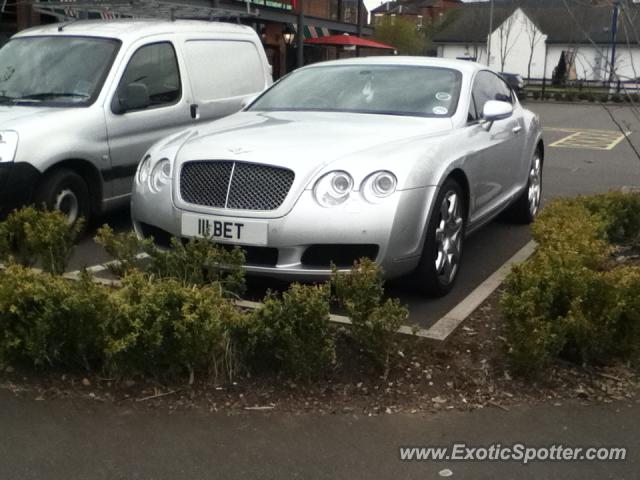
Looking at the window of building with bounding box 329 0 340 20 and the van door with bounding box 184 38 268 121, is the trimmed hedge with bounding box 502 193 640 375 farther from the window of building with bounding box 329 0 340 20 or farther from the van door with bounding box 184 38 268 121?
the window of building with bounding box 329 0 340 20

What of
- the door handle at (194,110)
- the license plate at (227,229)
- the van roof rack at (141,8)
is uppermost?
the van roof rack at (141,8)

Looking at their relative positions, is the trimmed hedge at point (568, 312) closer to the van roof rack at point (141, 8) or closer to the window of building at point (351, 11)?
the van roof rack at point (141, 8)

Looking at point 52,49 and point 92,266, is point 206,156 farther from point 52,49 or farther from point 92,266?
point 52,49

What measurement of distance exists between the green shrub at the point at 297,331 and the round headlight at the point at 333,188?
89 centimetres

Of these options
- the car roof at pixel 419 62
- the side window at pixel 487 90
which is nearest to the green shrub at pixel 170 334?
the side window at pixel 487 90

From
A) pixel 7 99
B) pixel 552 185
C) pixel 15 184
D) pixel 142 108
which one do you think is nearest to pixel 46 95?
pixel 7 99

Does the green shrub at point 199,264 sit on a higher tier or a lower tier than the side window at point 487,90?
lower

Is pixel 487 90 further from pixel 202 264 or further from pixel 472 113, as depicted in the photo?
pixel 202 264

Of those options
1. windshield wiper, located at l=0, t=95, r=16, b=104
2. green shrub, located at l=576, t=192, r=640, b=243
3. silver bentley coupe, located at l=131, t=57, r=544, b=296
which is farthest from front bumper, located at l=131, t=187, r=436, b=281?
windshield wiper, located at l=0, t=95, r=16, b=104

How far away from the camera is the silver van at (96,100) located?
6.44m

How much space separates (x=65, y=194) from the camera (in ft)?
22.0

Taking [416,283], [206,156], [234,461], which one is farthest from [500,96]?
[234,461]

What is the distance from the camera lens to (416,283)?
17.5 ft

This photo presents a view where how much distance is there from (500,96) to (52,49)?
3933 millimetres
